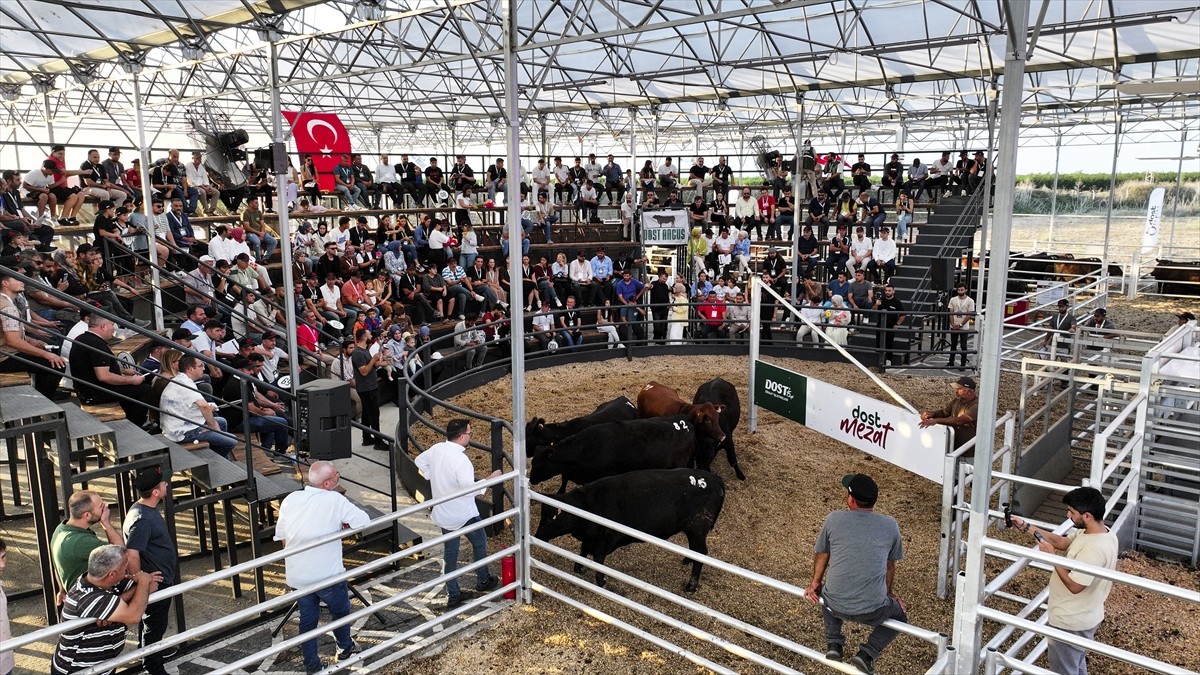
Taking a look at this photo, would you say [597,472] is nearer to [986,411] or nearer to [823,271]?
[986,411]

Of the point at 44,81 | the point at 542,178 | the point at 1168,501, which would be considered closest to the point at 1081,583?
the point at 1168,501

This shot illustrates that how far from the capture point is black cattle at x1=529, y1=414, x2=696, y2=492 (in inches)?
336

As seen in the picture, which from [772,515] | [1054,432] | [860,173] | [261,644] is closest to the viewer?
[261,644]

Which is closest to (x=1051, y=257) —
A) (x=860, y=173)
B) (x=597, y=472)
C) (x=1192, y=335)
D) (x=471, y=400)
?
(x=860, y=173)

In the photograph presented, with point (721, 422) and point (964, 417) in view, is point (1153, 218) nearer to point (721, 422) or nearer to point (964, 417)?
point (964, 417)

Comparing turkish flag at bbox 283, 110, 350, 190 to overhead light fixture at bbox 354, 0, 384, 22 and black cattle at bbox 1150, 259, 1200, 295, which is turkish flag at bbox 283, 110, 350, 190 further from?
black cattle at bbox 1150, 259, 1200, 295

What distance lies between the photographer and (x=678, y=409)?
10.1 meters

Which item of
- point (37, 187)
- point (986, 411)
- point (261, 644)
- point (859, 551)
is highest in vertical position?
point (37, 187)

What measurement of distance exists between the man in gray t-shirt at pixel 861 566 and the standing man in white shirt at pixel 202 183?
1675 cm

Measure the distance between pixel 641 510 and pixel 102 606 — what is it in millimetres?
3958

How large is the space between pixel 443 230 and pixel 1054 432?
1354 cm

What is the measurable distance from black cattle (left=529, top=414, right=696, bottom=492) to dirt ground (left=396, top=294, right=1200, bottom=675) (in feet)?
2.62

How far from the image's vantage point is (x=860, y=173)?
76.5 ft

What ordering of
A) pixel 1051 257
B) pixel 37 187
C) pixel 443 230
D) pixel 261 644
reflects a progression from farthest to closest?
pixel 1051 257
pixel 443 230
pixel 37 187
pixel 261 644
